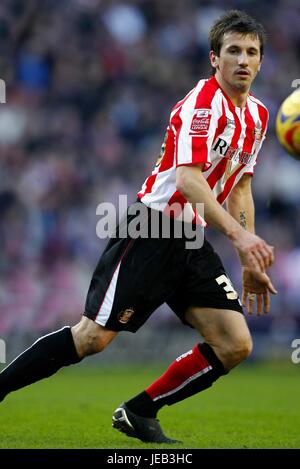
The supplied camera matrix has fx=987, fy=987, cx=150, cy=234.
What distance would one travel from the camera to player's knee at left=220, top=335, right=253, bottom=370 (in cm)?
554

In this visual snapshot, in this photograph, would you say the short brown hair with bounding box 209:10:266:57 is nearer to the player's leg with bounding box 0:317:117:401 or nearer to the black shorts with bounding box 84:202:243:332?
the black shorts with bounding box 84:202:243:332

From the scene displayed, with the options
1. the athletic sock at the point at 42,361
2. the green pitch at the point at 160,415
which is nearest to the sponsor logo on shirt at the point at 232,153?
the athletic sock at the point at 42,361

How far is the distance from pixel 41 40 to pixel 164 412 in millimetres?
8911

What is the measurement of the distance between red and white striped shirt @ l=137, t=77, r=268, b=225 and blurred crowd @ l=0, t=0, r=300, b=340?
698 cm

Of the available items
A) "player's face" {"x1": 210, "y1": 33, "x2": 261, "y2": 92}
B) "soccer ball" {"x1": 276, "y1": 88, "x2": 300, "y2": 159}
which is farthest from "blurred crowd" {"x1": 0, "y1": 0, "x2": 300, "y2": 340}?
"player's face" {"x1": 210, "y1": 33, "x2": 261, "y2": 92}

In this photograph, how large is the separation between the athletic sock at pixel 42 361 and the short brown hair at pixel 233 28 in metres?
1.86

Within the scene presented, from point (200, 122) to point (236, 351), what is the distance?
130cm

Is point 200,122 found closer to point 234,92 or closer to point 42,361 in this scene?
point 234,92

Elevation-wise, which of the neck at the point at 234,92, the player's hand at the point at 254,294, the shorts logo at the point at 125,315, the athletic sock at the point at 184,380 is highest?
the neck at the point at 234,92

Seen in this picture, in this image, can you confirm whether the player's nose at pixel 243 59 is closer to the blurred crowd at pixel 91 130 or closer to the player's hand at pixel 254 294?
the player's hand at pixel 254 294

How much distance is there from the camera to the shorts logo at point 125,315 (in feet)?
18.1

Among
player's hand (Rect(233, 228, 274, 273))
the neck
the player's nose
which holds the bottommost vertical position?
player's hand (Rect(233, 228, 274, 273))

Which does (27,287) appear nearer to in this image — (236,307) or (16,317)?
(16,317)

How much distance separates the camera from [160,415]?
7453 millimetres
